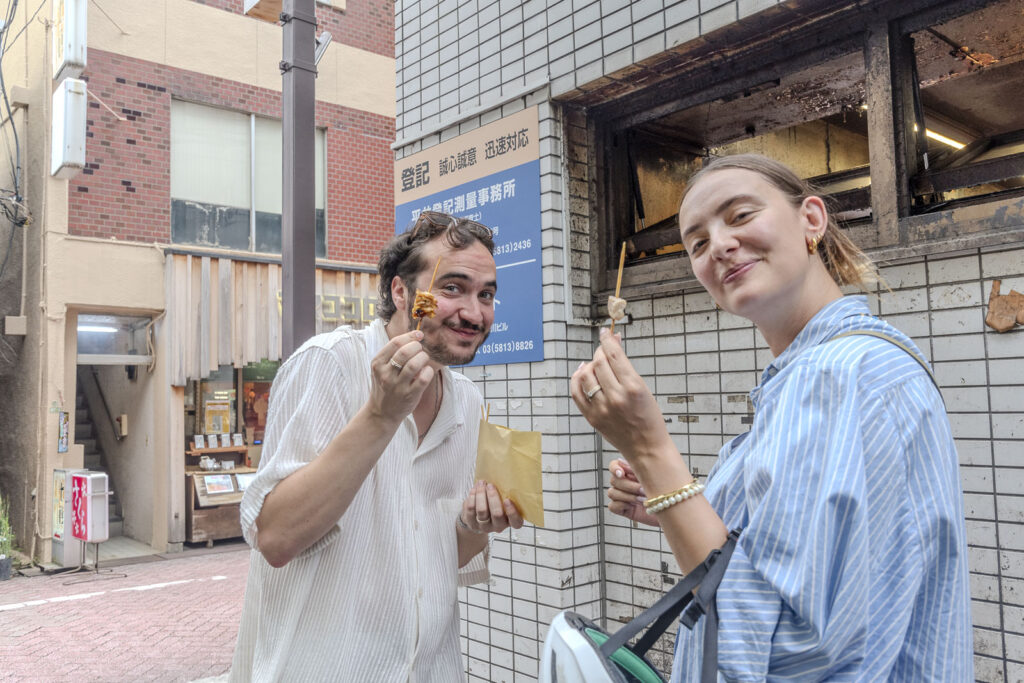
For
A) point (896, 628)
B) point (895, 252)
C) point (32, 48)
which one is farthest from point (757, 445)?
point (32, 48)

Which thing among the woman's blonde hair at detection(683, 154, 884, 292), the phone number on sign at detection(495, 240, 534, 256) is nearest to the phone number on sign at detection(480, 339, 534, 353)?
the phone number on sign at detection(495, 240, 534, 256)

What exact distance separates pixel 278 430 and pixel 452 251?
0.78 meters

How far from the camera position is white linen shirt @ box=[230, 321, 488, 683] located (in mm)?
1999

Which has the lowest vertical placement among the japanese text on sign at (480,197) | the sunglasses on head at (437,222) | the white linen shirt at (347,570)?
the white linen shirt at (347,570)

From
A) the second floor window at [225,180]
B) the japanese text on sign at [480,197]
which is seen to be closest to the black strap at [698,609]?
the japanese text on sign at [480,197]

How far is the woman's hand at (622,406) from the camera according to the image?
1437 millimetres

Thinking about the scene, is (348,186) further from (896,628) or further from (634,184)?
(896,628)

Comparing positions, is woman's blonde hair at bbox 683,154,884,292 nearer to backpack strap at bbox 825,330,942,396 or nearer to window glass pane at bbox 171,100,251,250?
backpack strap at bbox 825,330,942,396

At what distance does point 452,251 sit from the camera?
2.41m

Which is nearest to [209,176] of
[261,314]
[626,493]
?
[261,314]

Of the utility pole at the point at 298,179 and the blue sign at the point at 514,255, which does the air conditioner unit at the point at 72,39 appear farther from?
the blue sign at the point at 514,255

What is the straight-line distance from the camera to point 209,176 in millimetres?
12266

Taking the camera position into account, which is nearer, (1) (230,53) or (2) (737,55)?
(2) (737,55)

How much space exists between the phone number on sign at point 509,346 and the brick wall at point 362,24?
10.7 metres
